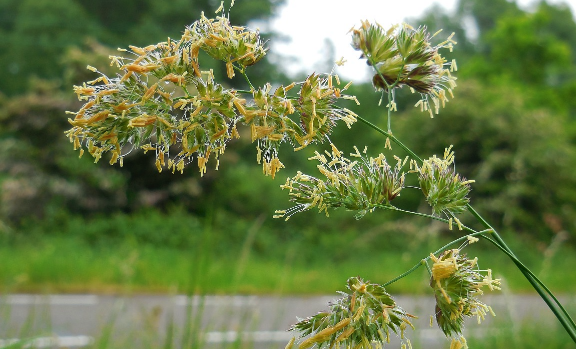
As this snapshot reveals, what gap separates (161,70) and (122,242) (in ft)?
41.1

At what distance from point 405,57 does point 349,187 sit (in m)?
0.38

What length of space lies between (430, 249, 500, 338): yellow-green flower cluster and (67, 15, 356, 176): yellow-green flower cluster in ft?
1.23

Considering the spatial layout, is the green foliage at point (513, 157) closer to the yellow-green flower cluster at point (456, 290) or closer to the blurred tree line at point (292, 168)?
the blurred tree line at point (292, 168)

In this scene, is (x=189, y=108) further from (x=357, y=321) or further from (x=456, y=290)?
(x=456, y=290)

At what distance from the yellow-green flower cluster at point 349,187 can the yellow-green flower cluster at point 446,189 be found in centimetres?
7

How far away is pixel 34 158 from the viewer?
14.7 m

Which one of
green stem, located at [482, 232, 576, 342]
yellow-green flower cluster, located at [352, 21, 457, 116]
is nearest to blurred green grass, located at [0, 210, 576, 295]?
yellow-green flower cluster, located at [352, 21, 457, 116]

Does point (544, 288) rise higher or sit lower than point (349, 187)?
lower

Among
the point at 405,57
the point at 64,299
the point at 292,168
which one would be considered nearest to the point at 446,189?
the point at 405,57

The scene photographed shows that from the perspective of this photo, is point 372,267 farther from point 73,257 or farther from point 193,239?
point 73,257

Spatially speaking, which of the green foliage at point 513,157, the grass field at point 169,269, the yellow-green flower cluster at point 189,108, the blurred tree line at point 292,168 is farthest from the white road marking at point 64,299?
the green foliage at point 513,157

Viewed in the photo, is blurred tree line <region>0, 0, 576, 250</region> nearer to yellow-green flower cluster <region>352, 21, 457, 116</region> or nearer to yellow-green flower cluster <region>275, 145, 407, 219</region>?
yellow-green flower cluster <region>352, 21, 457, 116</region>

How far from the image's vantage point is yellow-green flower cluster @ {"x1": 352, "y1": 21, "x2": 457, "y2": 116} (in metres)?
1.46

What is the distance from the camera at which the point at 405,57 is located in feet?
4.81
